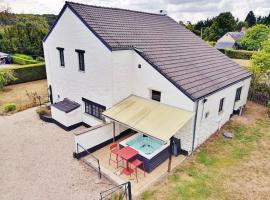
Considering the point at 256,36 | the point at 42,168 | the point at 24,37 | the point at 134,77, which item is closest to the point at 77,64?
the point at 134,77

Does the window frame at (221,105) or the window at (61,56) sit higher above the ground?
the window at (61,56)

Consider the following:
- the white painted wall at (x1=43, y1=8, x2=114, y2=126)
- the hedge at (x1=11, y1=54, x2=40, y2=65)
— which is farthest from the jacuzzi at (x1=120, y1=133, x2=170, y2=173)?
the hedge at (x1=11, y1=54, x2=40, y2=65)

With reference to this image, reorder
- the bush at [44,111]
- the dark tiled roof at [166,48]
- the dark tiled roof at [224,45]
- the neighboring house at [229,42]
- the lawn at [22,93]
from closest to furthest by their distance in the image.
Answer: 1. the dark tiled roof at [166,48]
2. the bush at [44,111]
3. the lawn at [22,93]
4. the dark tiled roof at [224,45]
5. the neighboring house at [229,42]

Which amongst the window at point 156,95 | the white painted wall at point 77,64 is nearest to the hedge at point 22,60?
the white painted wall at point 77,64

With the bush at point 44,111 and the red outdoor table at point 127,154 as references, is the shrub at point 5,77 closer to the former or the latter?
the bush at point 44,111

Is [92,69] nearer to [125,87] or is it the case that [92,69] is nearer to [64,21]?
[125,87]

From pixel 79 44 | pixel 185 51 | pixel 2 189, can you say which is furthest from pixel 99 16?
pixel 2 189

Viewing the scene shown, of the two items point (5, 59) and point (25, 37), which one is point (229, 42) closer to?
point (25, 37)
